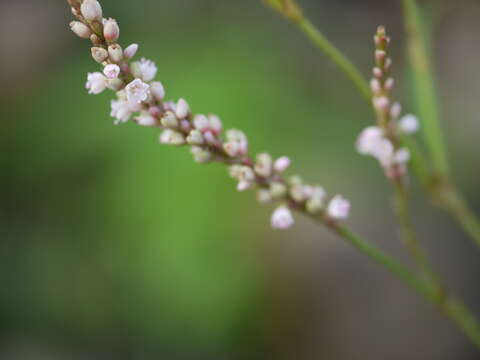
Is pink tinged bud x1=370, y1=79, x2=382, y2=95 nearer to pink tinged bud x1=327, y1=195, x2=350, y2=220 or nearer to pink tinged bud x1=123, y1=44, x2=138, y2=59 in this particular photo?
pink tinged bud x1=327, y1=195, x2=350, y2=220

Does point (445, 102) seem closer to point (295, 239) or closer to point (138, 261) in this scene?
point (295, 239)

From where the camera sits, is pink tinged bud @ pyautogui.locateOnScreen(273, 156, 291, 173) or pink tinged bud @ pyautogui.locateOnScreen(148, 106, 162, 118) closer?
pink tinged bud @ pyautogui.locateOnScreen(148, 106, 162, 118)

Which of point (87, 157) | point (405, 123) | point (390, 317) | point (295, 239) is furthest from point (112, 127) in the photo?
point (405, 123)

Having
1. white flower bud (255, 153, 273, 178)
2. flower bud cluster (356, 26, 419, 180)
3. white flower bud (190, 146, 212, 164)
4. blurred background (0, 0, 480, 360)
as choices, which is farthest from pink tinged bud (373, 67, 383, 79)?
blurred background (0, 0, 480, 360)

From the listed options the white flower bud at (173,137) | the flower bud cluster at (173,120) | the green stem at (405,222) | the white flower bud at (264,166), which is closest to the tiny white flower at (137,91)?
the flower bud cluster at (173,120)

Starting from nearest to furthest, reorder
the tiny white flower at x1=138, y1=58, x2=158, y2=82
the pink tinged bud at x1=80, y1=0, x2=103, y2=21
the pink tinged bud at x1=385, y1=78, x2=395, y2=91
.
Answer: the pink tinged bud at x1=80, y1=0, x2=103, y2=21, the tiny white flower at x1=138, y1=58, x2=158, y2=82, the pink tinged bud at x1=385, y1=78, x2=395, y2=91

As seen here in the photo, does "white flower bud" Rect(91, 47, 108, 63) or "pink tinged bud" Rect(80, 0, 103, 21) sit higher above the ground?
"pink tinged bud" Rect(80, 0, 103, 21)

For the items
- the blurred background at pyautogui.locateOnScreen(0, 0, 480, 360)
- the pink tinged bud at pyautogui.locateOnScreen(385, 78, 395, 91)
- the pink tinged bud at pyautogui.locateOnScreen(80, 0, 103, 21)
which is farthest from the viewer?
the blurred background at pyautogui.locateOnScreen(0, 0, 480, 360)
